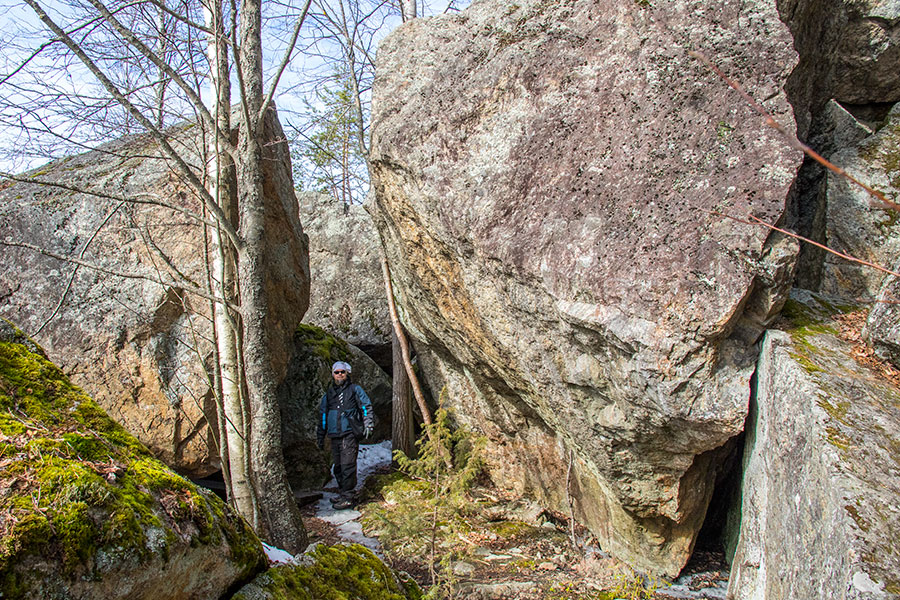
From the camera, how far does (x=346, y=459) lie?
7.52 meters

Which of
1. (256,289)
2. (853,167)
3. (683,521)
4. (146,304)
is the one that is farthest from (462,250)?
(146,304)

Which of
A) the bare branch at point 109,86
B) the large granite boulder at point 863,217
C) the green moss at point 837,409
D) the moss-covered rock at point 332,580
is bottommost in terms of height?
the moss-covered rock at point 332,580

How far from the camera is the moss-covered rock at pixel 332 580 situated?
8.05 ft

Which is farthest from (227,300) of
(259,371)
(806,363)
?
(806,363)

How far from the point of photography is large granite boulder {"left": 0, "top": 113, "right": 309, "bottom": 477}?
A: 20.8 feet

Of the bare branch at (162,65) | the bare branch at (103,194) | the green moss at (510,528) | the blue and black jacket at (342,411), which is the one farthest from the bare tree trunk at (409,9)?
the green moss at (510,528)

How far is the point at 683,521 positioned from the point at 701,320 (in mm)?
2268

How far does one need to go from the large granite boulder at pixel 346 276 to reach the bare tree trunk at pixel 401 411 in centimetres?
151

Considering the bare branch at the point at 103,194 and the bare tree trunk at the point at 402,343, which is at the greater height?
the bare branch at the point at 103,194

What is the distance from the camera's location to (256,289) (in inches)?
214

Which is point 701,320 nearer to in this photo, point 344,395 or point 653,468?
point 653,468

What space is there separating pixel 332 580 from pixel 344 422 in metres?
4.62

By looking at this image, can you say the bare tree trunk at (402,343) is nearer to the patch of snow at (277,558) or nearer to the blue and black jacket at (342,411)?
the blue and black jacket at (342,411)

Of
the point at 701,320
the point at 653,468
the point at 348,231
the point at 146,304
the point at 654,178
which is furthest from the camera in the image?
the point at 348,231
